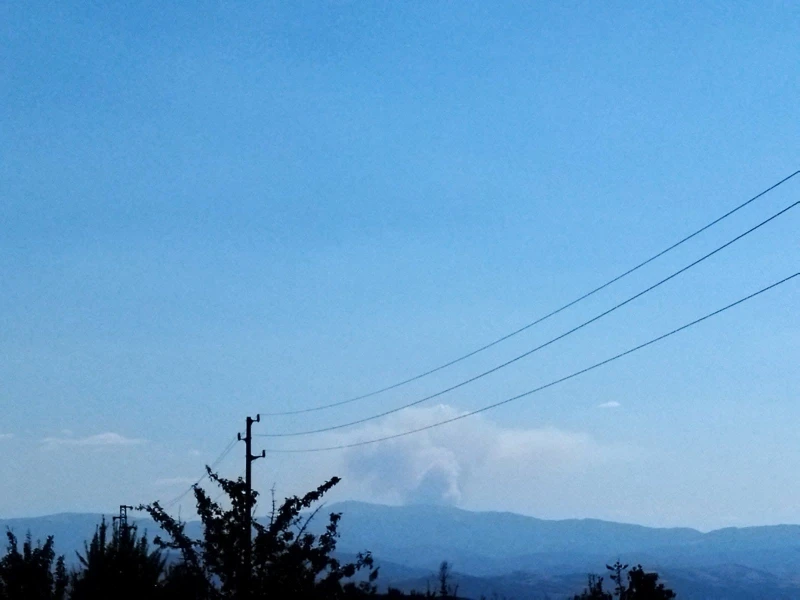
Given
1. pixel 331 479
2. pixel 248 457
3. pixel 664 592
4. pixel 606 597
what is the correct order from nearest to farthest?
pixel 331 479, pixel 248 457, pixel 664 592, pixel 606 597

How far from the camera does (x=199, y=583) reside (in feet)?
116

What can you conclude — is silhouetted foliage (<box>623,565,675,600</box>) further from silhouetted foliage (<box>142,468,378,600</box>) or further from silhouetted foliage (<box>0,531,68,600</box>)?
silhouetted foliage (<box>0,531,68,600</box>)

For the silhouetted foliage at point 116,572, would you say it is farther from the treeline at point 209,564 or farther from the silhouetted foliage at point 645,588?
the silhouetted foliage at point 645,588

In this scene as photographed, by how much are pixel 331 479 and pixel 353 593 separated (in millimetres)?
4222

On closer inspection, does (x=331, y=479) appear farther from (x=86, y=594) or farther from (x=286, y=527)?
(x=86, y=594)

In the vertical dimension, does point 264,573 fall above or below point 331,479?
below

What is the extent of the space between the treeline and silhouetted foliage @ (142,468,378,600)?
30 millimetres

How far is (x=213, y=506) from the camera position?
36750 millimetres

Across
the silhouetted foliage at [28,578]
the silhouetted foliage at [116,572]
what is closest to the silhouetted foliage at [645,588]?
the silhouetted foliage at [116,572]

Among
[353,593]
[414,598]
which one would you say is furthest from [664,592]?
[414,598]

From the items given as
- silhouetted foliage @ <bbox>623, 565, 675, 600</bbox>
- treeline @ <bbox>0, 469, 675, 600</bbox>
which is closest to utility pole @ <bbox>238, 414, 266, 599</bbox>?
treeline @ <bbox>0, 469, 675, 600</bbox>

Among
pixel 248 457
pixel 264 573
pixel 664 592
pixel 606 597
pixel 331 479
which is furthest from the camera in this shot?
pixel 606 597

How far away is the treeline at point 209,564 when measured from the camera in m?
32.5

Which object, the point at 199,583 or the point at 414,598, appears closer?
the point at 199,583
